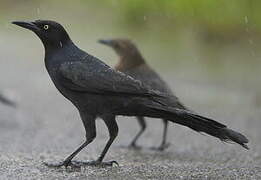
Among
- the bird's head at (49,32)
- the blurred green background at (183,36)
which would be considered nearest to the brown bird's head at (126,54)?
the bird's head at (49,32)

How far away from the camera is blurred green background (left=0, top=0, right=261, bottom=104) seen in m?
13.3

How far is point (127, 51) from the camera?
28.6ft

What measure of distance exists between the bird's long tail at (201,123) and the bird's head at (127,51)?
2719 mm

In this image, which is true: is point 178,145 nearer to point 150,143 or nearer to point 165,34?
point 150,143

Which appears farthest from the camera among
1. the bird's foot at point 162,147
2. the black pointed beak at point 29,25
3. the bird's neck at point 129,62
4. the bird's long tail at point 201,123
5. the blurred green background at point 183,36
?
the blurred green background at point 183,36

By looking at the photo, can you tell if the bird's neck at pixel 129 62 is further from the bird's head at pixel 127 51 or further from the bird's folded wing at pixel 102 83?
the bird's folded wing at pixel 102 83

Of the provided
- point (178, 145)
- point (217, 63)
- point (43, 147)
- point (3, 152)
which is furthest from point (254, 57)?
point (3, 152)

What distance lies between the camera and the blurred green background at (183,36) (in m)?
13.3

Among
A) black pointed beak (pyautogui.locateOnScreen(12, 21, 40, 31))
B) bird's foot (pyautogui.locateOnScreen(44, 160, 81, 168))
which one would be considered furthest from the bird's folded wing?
bird's foot (pyautogui.locateOnScreen(44, 160, 81, 168))

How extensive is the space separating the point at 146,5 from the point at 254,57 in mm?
2918

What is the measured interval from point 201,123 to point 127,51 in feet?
9.91

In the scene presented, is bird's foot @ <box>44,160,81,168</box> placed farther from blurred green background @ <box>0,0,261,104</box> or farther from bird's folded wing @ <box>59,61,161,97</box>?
blurred green background @ <box>0,0,261,104</box>

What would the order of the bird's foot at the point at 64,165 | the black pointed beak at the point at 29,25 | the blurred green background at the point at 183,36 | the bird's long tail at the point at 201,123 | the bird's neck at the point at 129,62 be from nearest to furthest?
the bird's long tail at the point at 201,123
the bird's foot at the point at 64,165
the black pointed beak at the point at 29,25
the bird's neck at the point at 129,62
the blurred green background at the point at 183,36

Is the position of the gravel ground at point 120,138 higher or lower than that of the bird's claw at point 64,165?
higher
